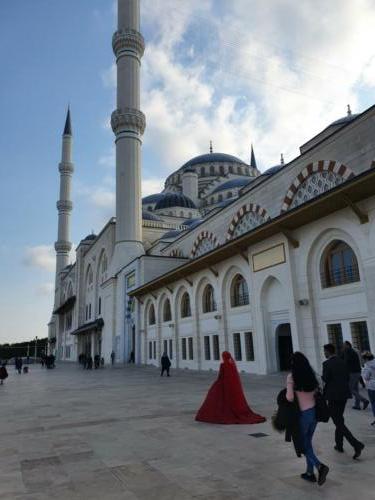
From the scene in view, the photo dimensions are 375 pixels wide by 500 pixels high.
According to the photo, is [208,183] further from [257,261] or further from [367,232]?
[367,232]

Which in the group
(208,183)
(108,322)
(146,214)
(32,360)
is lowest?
(32,360)

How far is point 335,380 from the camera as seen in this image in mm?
4625

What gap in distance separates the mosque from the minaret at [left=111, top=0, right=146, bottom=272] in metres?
0.09

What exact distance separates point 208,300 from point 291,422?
15747 millimetres

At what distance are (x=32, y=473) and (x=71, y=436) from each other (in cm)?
178

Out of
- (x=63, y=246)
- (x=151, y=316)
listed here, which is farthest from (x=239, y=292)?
(x=63, y=246)

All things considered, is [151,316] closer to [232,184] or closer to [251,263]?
[251,263]

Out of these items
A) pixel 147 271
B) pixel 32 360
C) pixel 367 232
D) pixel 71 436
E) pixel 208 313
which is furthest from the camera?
pixel 32 360

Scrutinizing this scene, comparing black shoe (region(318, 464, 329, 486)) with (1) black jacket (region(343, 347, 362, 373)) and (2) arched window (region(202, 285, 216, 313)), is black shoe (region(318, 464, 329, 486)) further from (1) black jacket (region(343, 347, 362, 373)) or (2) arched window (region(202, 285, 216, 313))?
(2) arched window (region(202, 285, 216, 313))

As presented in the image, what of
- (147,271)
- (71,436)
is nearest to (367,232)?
(71,436)

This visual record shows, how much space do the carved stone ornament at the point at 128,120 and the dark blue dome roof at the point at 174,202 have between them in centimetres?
1544

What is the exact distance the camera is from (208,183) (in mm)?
55281

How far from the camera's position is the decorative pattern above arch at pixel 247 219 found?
1960 centimetres

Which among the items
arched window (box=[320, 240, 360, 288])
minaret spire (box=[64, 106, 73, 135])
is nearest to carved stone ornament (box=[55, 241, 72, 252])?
minaret spire (box=[64, 106, 73, 135])
